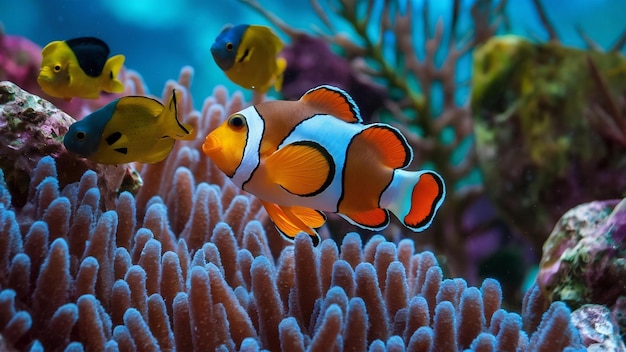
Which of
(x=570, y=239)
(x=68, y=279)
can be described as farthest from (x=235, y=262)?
(x=570, y=239)

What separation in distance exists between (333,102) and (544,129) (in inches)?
132

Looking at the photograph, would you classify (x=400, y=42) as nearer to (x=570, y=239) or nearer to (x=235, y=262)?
(x=570, y=239)

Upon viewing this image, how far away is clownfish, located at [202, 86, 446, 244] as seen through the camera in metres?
1.58

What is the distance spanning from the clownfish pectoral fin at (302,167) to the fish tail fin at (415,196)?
216mm

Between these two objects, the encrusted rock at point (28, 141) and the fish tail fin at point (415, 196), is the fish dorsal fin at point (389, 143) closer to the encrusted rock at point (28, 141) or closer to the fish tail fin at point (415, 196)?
the fish tail fin at point (415, 196)

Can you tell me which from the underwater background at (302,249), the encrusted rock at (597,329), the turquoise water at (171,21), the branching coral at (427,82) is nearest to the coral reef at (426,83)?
the branching coral at (427,82)

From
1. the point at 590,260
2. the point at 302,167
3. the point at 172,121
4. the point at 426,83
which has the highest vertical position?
the point at 426,83

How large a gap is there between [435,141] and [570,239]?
3.03 meters

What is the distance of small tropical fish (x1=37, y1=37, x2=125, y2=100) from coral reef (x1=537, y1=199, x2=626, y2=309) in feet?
7.41

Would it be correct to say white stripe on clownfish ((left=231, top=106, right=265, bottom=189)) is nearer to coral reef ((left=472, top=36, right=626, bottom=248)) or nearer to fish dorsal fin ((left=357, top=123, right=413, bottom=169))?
fish dorsal fin ((left=357, top=123, right=413, bottom=169))

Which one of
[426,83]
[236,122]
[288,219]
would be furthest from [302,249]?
[426,83]

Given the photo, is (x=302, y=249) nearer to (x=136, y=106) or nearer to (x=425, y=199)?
(x=425, y=199)

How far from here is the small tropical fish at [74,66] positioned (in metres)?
Result: 2.28

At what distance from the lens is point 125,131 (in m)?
1.89
